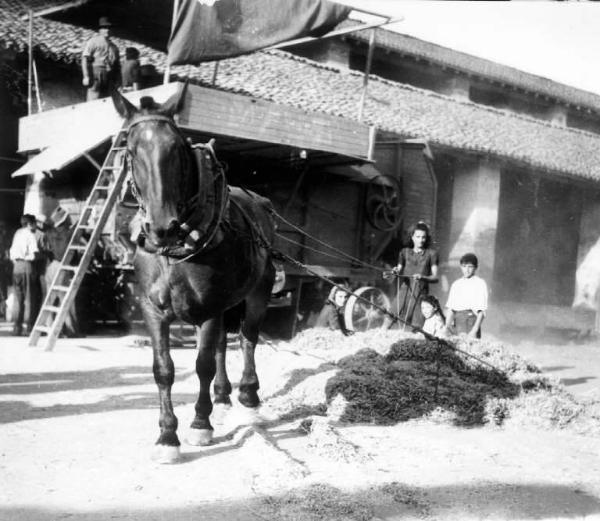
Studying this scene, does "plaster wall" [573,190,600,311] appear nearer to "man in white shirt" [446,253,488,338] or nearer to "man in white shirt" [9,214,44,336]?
"man in white shirt" [446,253,488,338]

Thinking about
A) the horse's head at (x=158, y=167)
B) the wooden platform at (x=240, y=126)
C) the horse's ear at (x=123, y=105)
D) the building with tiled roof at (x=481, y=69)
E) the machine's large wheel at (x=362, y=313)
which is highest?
the building with tiled roof at (x=481, y=69)

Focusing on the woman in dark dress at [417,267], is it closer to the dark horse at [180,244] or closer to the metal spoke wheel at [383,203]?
the dark horse at [180,244]

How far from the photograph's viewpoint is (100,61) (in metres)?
11.7

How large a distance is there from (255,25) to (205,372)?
16.5 ft

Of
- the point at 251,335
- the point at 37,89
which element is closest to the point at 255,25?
the point at 251,335

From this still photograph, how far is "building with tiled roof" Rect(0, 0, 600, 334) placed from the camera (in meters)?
14.7

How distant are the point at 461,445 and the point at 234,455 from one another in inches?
66.2

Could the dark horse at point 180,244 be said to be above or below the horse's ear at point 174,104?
below

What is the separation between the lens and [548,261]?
21.8 m

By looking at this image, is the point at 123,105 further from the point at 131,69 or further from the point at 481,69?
the point at 481,69

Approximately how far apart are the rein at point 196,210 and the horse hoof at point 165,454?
1.17m

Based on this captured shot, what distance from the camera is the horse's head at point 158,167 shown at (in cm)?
378

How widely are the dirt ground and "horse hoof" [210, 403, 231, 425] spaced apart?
0.06 metres

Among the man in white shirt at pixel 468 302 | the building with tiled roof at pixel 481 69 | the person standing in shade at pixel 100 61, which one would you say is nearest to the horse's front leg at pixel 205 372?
the man in white shirt at pixel 468 302
